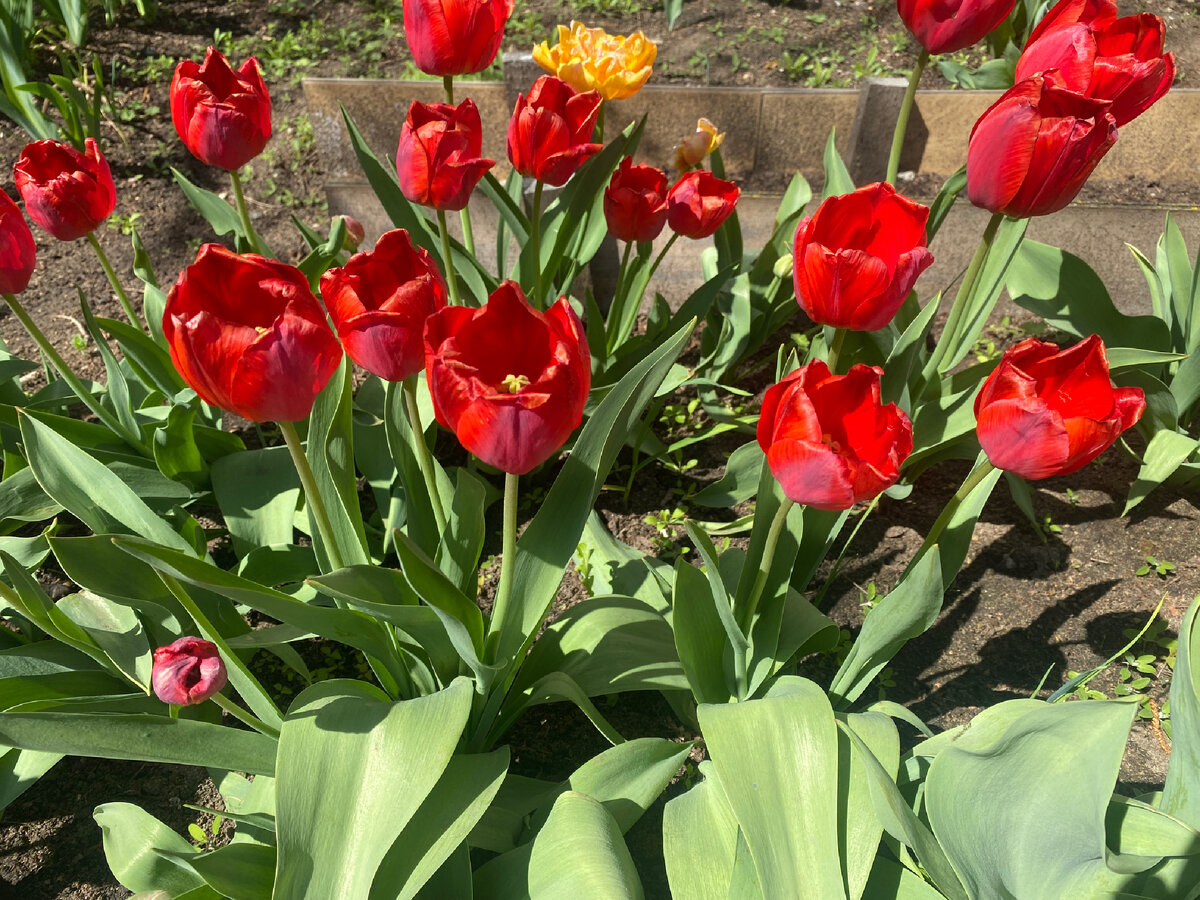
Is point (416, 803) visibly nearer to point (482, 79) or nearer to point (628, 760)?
point (628, 760)

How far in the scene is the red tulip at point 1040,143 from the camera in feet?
3.77

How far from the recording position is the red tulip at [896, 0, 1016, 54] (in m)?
1.36

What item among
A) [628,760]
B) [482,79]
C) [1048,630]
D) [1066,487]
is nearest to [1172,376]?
[1066,487]

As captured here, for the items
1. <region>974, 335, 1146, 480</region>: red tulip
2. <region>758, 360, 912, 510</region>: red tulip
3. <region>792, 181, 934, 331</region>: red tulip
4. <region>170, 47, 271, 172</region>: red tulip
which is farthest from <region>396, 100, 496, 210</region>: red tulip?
<region>974, 335, 1146, 480</region>: red tulip

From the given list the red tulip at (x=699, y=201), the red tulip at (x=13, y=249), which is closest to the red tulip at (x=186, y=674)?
the red tulip at (x=13, y=249)

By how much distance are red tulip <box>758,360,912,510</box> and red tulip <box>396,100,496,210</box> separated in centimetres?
65

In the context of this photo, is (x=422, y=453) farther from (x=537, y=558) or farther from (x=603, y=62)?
(x=603, y=62)

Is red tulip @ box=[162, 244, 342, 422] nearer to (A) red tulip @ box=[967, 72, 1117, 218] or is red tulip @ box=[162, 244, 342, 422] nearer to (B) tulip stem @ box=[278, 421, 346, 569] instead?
(B) tulip stem @ box=[278, 421, 346, 569]

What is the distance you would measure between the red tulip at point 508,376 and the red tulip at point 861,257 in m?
0.41

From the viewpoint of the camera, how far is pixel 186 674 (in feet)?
3.40

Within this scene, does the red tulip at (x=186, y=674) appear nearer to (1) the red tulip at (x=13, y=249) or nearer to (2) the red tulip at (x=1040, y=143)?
(1) the red tulip at (x=13, y=249)

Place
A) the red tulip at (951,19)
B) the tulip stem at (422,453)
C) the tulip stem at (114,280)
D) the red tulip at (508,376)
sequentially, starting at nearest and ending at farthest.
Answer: the red tulip at (508,376) → the tulip stem at (422,453) → the red tulip at (951,19) → the tulip stem at (114,280)

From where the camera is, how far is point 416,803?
3.19ft

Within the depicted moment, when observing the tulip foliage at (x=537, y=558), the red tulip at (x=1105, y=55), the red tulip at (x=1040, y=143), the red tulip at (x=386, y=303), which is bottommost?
the tulip foliage at (x=537, y=558)
